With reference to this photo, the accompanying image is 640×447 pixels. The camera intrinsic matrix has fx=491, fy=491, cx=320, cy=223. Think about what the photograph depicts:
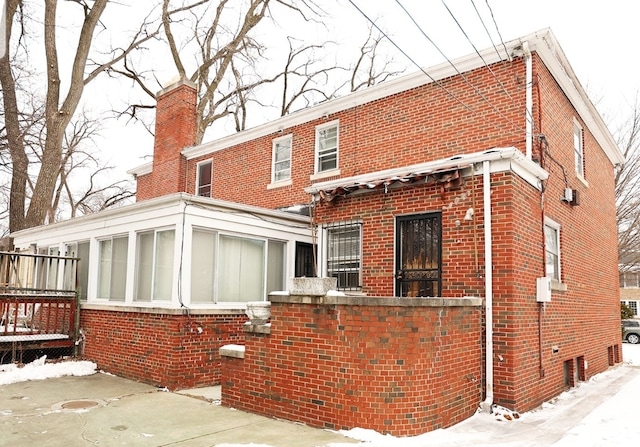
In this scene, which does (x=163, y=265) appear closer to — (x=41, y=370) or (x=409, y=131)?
(x=41, y=370)

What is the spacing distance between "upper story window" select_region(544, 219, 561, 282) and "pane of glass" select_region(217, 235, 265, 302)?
18.2 feet

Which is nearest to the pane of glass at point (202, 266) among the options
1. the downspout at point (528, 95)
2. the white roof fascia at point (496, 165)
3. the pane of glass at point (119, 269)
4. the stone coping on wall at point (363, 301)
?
the pane of glass at point (119, 269)

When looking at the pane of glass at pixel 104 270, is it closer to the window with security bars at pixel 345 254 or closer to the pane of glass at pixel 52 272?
the pane of glass at pixel 52 272

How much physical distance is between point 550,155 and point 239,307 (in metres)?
6.60

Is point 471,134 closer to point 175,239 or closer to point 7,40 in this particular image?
point 175,239

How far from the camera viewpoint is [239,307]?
9.55 meters

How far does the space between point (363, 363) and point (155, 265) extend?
505 centimetres

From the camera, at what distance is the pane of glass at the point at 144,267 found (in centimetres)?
934

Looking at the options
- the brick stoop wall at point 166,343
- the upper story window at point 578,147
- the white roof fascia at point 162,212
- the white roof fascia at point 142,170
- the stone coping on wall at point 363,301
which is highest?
the white roof fascia at point 142,170

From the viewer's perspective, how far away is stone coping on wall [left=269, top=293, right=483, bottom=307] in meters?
5.72

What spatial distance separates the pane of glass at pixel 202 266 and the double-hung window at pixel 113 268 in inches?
74.4

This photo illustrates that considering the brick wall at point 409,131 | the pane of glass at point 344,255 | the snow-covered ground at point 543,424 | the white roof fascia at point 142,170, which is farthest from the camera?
the white roof fascia at point 142,170

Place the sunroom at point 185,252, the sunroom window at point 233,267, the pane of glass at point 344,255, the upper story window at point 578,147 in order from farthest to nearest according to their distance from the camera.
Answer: the upper story window at point 578,147
the pane of glass at point 344,255
the sunroom window at point 233,267
the sunroom at point 185,252

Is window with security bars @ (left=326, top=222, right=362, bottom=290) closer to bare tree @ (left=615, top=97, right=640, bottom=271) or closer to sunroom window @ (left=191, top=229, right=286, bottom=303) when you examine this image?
sunroom window @ (left=191, top=229, right=286, bottom=303)
